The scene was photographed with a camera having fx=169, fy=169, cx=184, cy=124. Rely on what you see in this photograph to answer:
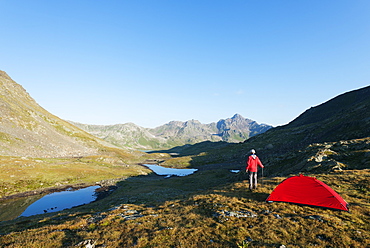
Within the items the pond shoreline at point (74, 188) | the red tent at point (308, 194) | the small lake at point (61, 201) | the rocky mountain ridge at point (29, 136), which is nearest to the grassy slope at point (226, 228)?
the red tent at point (308, 194)

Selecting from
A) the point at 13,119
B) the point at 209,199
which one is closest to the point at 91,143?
the point at 13,119

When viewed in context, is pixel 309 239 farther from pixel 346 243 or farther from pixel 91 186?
pixel 91 186

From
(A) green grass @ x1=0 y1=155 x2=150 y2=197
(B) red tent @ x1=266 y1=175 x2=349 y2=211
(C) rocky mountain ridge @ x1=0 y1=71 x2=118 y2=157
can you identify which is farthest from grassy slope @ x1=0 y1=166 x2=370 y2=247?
(C) rocky mountain ridge @ x1=0 y1=71 x2=118 y2=157

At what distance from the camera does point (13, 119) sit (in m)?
Answer: 118

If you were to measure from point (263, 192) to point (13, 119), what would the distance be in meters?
163

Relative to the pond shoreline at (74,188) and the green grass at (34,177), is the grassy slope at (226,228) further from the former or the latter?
the green grass at (34,177)

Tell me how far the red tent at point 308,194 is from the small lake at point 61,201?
45716mm

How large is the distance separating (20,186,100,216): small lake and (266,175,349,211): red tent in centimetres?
4572

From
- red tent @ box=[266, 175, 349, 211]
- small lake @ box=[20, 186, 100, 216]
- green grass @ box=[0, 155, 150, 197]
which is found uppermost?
red tent @ box=[266, 175, 349, 211]

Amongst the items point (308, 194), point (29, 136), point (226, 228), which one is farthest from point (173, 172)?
point (29, 136)

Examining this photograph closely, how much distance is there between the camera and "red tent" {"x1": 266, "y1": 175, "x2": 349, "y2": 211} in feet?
49.0

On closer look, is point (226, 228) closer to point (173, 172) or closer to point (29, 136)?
point (173, 172)

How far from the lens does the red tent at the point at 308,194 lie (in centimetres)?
1495

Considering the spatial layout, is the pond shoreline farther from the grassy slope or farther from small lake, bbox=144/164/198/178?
the grassy slope
